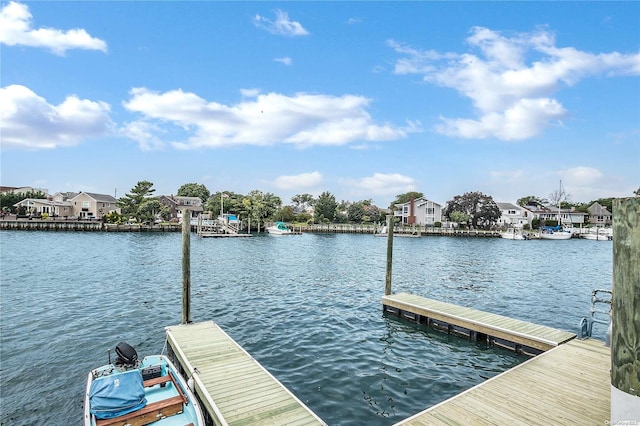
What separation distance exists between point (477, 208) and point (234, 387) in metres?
104

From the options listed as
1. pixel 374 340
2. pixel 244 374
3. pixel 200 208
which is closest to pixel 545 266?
pixel 374 340

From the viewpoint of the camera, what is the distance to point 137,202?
86.9 metres

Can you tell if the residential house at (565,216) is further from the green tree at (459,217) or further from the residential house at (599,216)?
the green tree at (459,217)

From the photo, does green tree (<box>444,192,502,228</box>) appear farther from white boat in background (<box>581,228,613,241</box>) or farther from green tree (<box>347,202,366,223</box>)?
green tree (<box>347,202,366,223</box>)

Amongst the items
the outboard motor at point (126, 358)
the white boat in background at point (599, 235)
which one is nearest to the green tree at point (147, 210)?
the outboard motor at point (126, 358)

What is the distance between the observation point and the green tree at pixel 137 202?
84.5m

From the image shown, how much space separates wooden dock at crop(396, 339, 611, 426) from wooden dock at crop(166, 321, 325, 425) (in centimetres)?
242

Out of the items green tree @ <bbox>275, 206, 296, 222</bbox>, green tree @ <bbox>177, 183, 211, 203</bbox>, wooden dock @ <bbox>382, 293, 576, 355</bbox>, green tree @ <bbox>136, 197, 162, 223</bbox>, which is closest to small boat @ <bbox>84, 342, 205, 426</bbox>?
wooden dock @ <bbox>382, 293, 576, 355</bbox>

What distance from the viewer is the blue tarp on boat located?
6896 mm

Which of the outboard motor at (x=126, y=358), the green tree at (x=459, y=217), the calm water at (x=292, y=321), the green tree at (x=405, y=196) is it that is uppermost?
the green tree at (x=405, y=196)

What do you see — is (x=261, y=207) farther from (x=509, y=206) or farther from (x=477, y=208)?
(x=509, y=206)

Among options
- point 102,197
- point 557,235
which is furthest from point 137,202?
point 557,235

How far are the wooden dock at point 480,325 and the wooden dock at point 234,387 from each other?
8554 mm

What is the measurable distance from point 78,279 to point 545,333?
28083 mm
